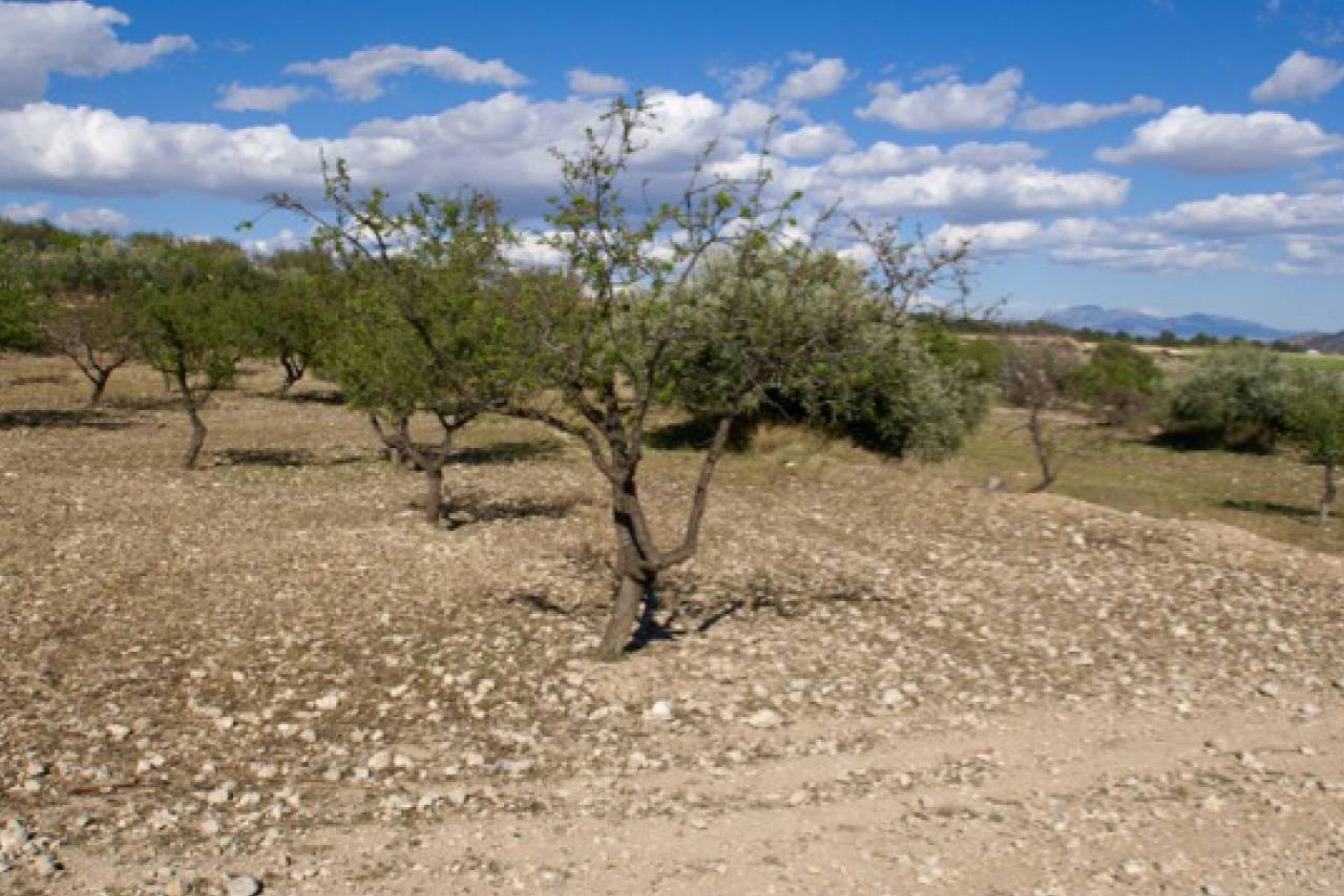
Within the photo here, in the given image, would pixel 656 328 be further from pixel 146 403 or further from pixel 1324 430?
pixel 146 403

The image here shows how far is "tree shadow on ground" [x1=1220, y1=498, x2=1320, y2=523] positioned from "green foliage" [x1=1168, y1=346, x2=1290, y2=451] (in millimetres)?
15225

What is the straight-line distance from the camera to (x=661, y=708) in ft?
34.2

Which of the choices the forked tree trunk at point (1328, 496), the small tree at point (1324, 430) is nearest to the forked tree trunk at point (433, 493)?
the forked tree trunk at point (1328, 496)

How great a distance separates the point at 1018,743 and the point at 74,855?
8.21m

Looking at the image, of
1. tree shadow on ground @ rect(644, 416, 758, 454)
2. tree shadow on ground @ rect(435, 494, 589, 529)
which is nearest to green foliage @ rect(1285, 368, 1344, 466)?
tree shadow on ground @ rect(644, 416, 758, 454)

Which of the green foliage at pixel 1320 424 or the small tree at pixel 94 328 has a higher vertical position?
the small tree at pixel 94 328

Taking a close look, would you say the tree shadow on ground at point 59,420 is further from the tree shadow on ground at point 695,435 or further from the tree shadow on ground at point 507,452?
the tree shadow on ground at point 695,435

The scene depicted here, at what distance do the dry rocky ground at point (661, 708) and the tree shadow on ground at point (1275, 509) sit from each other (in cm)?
921

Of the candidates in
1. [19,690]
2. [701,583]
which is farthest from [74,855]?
[701,583]

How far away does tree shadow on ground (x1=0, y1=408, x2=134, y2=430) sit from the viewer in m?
30.1

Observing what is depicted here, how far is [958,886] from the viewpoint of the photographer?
7395 millimetres

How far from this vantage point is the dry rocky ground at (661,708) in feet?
25.3

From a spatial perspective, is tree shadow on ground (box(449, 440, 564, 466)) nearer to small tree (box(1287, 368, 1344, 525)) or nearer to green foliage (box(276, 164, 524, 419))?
green foliage (box(276, 164, 524, 419))

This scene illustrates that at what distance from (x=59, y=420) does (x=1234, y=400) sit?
4542 centimetres
